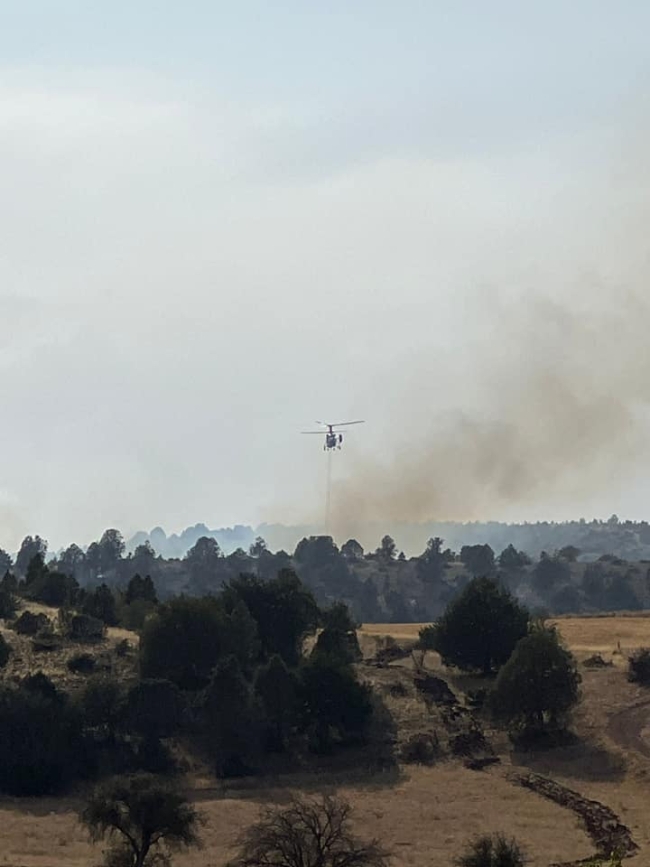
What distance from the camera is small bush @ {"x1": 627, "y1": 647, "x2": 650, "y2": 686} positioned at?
104 m

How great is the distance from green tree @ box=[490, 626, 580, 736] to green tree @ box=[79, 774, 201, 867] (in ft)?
115

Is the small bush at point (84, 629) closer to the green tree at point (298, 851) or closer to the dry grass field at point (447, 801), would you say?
the dry grass field at point (447, 801)

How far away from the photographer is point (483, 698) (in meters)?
103

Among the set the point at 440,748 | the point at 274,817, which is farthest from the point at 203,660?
the point at 274,817

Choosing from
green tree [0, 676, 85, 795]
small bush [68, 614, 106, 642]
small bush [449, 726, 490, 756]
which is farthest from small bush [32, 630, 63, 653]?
small bush [449, 726, 490, 756]

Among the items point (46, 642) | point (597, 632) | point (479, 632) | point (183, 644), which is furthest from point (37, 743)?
point (597, 632)

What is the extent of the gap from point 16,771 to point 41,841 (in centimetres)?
1660

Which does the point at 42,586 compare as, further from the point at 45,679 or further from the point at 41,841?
the point at 41,841

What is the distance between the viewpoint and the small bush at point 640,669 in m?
104

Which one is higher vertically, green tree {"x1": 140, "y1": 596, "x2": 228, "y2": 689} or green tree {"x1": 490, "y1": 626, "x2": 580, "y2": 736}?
green tree {"x1": 140, "y1": 596, "x2": 228, "y2": 689}

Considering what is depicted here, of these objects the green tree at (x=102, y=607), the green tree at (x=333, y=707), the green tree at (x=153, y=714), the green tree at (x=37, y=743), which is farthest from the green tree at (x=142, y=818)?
the green tree at (x=102, y=607)

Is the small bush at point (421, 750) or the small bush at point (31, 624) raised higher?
the small bush at point (31, 624)

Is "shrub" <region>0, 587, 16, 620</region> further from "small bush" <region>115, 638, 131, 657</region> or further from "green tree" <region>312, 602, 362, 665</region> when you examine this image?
"green tree" <region>312, 602, 362, 665</region>

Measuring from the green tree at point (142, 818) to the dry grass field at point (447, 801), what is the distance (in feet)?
6.12
